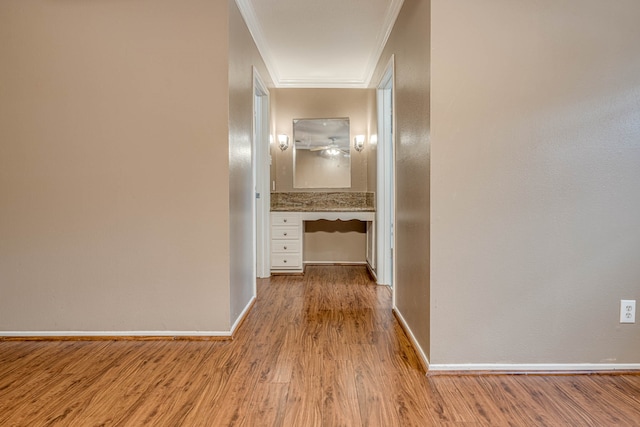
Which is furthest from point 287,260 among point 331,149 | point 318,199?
point 331,149

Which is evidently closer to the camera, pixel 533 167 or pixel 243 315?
pixel 533 167

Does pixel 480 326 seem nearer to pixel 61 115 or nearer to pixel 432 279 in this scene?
pixel 432 279

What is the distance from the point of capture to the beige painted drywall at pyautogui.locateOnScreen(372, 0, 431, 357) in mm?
2121

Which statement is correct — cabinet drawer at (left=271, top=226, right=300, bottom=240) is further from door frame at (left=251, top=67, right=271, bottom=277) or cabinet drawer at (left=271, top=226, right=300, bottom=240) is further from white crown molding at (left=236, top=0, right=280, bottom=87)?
white crown molding at (left=236, top=0, right=280, bottom=87)

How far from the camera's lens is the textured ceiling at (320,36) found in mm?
2914

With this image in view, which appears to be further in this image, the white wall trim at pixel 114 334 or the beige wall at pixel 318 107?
the beige wall at pixel 318 107

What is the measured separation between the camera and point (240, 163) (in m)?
2.83

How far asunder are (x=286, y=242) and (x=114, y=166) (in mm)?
2325

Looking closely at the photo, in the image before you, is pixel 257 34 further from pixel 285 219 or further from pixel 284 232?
pixel 284 232

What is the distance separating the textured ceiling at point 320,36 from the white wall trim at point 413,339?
91.8 inches

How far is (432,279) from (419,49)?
1361mm

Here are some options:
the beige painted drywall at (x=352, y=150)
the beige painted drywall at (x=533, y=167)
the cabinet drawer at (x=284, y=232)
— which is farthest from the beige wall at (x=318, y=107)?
the beige painted drywall at (x=533, y=167)

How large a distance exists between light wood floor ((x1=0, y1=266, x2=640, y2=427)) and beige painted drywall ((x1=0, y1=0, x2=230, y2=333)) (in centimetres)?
30

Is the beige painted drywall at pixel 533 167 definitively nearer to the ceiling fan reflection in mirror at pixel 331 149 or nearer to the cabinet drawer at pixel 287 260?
the cabinet drawer at pixel 287 260
